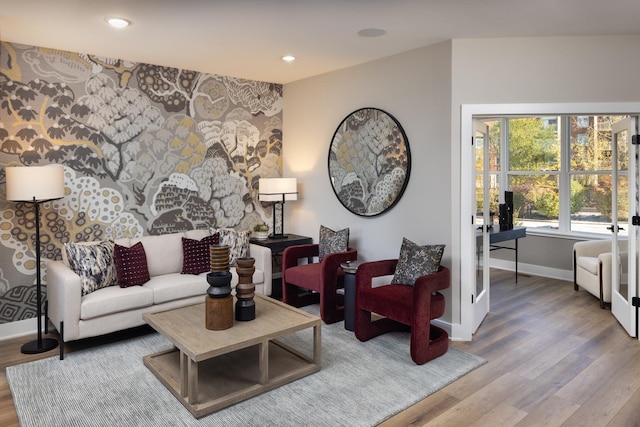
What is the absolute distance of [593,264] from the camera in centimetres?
489

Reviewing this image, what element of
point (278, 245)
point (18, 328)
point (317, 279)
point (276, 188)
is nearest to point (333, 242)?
point (317, 279)

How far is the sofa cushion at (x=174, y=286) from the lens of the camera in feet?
12.6

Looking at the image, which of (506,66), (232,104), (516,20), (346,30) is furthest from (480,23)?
(232,104)

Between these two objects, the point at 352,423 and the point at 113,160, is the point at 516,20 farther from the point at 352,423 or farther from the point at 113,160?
the point at 113,160

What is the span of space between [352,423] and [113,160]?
338 centimetres

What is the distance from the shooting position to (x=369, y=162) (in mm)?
4609

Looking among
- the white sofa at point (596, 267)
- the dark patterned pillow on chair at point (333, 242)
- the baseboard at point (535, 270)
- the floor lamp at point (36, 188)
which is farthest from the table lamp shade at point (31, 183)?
the baseboard at point (535, 270)

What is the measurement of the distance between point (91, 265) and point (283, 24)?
2.51 meters

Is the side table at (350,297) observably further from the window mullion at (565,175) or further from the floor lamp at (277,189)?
the window mullion at (565,175)

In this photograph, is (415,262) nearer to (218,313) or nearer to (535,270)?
(218,313)

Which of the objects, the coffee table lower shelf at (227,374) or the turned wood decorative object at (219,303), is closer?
the coffee table lower shelf at (227,374)

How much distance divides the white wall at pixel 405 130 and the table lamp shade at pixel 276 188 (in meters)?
0.29

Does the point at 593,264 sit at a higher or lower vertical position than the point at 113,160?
lower

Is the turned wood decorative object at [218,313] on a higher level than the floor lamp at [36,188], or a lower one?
lower
